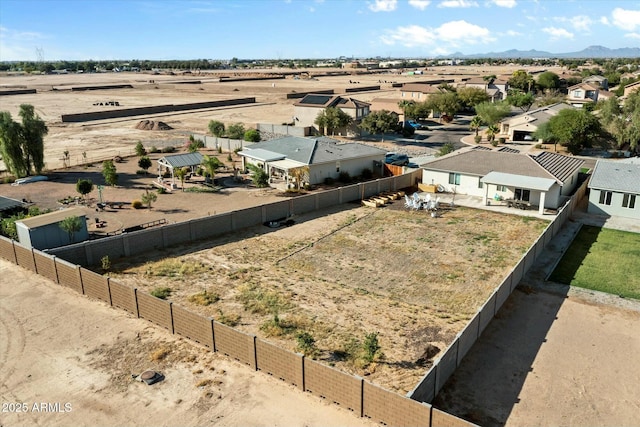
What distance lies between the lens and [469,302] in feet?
73.4

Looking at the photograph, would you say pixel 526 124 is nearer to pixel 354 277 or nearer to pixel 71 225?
pixel 354 277

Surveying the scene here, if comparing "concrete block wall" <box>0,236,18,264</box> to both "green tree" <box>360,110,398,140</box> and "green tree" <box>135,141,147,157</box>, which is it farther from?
"green tree" <box>360,110,398,140</box>

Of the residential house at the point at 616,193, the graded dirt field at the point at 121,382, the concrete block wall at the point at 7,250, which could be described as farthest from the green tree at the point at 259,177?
the residential house at the point at 616,193

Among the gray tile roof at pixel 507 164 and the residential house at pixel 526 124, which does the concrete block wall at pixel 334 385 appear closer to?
the gray tile roof at pixel 507 164

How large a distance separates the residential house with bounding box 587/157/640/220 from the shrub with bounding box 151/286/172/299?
2943 centimetres

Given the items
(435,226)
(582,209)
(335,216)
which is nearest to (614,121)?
(582,209)

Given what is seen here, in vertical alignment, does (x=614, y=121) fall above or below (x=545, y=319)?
above

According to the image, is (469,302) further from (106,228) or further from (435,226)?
(106,228)

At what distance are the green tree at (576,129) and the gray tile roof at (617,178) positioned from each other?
16.7 meters

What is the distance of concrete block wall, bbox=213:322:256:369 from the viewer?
16531 mm

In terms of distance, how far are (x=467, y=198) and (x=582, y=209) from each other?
8159 mm

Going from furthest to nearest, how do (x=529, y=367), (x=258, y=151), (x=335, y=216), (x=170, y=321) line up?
(x=258, y=151) → (x=335, y=216) → (x=170, y=321) → (x=529, y=367)

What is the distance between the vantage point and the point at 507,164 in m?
39.3

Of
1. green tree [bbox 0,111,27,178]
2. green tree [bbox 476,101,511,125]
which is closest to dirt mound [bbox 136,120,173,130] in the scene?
green tree [bbox 0,111,27,178]
